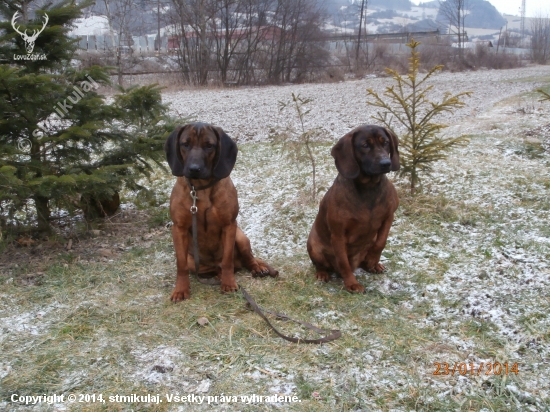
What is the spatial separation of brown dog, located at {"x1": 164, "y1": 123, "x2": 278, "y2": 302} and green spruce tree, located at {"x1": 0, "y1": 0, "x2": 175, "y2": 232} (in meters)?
1.38

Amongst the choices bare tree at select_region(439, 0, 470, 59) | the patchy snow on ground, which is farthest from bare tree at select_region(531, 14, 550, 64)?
the patchy snow on ground

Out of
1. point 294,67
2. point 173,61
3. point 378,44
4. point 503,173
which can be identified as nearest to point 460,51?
point 378,44

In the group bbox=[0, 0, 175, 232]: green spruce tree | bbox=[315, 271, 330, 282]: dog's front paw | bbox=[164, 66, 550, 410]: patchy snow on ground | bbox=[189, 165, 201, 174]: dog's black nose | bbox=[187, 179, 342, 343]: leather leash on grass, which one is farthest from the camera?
bbox=[0, 0, 175, 232]: green spruce tree

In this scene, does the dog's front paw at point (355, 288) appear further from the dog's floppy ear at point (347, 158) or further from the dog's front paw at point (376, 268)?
the dog's floppy ear at point (347, 158)

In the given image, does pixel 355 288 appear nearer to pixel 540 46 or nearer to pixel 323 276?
pixel 323 276

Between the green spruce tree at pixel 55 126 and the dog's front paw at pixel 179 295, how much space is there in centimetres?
163

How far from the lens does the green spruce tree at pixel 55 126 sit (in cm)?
518

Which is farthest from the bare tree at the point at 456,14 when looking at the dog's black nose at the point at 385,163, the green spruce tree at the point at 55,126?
the dog's black nose at the point at 385,163

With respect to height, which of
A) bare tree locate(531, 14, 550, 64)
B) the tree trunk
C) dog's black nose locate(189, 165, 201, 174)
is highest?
bare tree locate(531, 14, 550, 64)

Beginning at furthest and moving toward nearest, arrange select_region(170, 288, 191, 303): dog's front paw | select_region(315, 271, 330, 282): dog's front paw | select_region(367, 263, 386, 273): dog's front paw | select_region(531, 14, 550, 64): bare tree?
select_region(531, 14, 550, 64): bare tree
select_region(367, 263, 386, 273): dog's front paw
select_region(315, 271, 330, 282): dog's front paw
select_region(170, 288, 191, 303): dog's front paw

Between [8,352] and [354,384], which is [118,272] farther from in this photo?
[354,384]

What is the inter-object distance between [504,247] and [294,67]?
98.7 feet

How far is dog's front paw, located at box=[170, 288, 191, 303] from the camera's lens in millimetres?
4551

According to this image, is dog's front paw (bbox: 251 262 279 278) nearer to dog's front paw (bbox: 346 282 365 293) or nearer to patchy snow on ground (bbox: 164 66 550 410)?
patchy snow on ground (bbox: 164 66 550 410)
